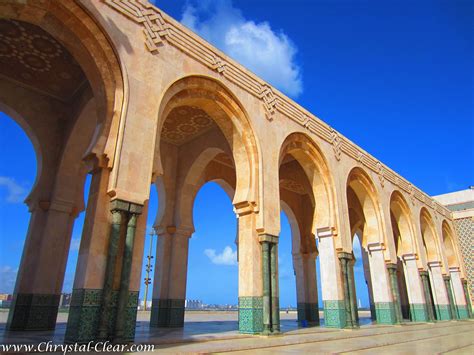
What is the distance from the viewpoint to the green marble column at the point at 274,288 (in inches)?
241

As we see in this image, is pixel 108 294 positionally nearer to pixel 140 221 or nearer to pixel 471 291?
pixel 140 221

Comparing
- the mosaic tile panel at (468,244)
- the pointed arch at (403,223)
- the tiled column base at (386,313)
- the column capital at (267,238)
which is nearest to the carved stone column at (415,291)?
the pointed arch at (403,223)

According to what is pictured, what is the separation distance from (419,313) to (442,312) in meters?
2.91

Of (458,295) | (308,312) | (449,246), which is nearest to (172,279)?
(308,312)

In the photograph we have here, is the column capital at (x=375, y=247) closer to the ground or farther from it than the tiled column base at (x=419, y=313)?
farther from it

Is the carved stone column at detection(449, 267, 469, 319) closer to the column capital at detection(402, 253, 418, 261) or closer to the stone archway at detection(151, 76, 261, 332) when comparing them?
the column capital at detection(402, 253, 418, 261)

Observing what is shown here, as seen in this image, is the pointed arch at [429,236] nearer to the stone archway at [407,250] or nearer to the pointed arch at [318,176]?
the stone archway at [407,250]

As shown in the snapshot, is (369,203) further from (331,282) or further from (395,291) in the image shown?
(331,282)

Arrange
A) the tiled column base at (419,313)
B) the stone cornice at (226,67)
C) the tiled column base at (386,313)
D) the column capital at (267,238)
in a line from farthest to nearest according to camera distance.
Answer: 1. the tiled column base at (419,313)
2. the tiled column base at (386,313)
3. the column capital at (267,238)
4. the stone cornice at (226,67)

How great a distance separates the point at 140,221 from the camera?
15.6ft

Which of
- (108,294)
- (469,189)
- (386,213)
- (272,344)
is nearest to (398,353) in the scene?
(272,344)

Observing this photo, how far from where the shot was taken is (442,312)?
13.5 metres

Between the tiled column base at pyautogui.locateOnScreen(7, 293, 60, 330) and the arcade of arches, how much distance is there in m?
0.02

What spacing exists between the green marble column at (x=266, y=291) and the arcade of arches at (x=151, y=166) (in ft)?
0.08
